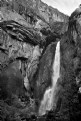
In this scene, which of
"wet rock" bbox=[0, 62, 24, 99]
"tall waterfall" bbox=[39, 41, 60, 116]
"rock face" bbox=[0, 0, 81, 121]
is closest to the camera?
"wet rock" bbox=[0, 62, 24, 99]

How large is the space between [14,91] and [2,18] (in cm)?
1045

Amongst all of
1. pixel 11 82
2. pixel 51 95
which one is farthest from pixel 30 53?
pixel 51 95

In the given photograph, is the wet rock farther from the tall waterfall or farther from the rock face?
the tall waterfall

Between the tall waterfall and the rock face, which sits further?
the rock face

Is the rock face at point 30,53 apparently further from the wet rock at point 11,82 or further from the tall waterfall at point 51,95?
the tall waterfall at point 51,95

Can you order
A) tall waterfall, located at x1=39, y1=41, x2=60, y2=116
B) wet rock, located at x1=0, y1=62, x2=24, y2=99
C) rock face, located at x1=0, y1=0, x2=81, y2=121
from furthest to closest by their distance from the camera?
rock face, located at x1=0, y1=0, x2=81, y2=121, tall waterfall, located at x1=39, y1=41, x2=60, y2=116, wet rock, located at x1=0, y1=62, x2=24, y2=99

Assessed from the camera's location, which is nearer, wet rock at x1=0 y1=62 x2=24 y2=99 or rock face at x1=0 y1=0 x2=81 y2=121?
wet rock at x1=0 y1=62 x2=24 y2=99

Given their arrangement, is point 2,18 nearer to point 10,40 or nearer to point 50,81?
point 10,40

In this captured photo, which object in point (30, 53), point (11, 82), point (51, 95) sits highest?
point (30, 53)

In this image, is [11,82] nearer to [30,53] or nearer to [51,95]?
[51,95]

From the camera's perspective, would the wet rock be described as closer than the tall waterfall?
Yes

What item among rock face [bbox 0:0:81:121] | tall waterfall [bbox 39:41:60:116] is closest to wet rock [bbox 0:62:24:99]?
rock face [bbox 0:0:81:121]

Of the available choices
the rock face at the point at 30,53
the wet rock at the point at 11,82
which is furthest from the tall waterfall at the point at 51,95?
the wet rock at the point at 11,82

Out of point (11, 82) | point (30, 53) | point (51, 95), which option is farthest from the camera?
point (30, 53)
